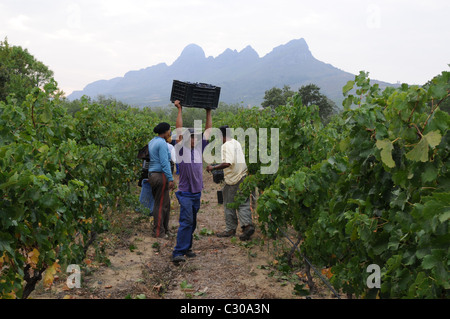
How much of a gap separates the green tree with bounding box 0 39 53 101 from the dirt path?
75.9ft

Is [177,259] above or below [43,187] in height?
below

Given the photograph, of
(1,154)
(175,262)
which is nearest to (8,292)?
(1,154)

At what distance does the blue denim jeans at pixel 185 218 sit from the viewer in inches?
206

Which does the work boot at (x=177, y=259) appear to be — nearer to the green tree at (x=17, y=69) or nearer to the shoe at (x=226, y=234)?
the shoe at (x=226, y=234)

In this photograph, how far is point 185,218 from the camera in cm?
Answer: 523

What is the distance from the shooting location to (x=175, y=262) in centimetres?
534

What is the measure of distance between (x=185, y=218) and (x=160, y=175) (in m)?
1.41

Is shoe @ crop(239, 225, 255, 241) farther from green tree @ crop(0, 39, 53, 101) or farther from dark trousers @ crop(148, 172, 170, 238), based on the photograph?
green tree @ crop(0, 39, 53, 101)

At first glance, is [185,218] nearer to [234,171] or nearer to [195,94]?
[234,171]

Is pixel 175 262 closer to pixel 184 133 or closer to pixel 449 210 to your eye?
pixel 184 133

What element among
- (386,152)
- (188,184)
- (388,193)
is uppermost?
(386,152)

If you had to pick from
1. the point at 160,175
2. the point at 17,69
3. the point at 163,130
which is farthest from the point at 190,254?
the point at 17,69

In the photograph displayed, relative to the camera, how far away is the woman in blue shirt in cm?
611

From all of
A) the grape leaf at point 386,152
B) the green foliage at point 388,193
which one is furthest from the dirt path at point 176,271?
the grape leaf at point 386,152
